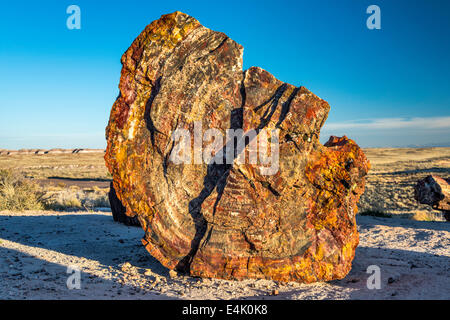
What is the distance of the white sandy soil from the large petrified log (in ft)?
1.19

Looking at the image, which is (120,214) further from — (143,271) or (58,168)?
(58,168)

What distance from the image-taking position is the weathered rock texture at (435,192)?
30.8 feet

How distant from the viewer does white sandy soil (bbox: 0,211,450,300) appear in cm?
423

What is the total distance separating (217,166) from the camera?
5039 mm

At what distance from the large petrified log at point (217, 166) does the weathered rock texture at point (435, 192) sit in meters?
5.76

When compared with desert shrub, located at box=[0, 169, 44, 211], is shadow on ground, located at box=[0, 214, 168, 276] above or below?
below

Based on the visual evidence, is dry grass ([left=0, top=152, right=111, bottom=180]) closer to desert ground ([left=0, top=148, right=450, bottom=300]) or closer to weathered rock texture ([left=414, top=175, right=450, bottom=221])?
desert ground ([left=0, top=148, right=450, bottom=300])

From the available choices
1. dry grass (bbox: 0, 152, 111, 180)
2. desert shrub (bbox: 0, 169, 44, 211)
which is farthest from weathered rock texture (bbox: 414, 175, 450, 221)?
dry grass (bbox: 0, 152, 111, 180)

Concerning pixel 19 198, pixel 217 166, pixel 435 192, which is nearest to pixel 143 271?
pixel 217 166

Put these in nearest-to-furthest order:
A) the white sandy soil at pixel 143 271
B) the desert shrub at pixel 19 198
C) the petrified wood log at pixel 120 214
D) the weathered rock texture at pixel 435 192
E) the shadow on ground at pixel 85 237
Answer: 1. the white sandy soil at pixel 143 271
2. the shadow on ground at pixel 85 237
3. the weathered rock texture at pixel 435 192
4. the petrified wood log at pixel 120 214
5. the desert shrub at pixel 19 198

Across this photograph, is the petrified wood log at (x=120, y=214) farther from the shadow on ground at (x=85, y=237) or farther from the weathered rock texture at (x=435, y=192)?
the weathered rock texture at (x=435, y=192)

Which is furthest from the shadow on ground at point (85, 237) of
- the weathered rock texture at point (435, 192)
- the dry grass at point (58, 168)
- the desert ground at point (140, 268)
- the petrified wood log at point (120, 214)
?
the dry grass at point (58, 168)

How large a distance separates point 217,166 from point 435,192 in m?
7.62
